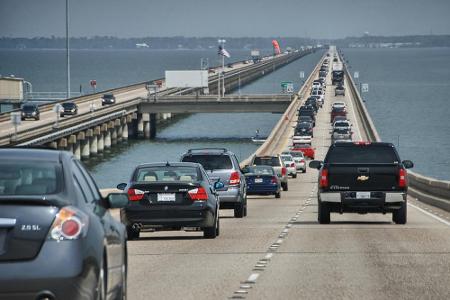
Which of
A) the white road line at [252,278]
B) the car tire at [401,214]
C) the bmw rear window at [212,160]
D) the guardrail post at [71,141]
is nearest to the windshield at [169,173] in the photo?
the car tire at [401,214]

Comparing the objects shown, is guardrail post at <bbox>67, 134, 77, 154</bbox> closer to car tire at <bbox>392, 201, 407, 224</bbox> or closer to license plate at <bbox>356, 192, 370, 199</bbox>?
car tire at <bbox>392, 201, 407, 224</bbox>

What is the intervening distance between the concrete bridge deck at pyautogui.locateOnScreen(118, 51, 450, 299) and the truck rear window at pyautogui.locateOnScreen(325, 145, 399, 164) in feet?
4.22

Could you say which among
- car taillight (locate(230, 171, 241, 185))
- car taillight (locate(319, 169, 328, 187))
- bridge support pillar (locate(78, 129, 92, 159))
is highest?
car taillight (locate(319, 169, 328, 187))

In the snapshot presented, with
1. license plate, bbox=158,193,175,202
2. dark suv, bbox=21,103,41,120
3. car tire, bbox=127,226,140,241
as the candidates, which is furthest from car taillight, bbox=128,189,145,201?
dark suv, bbox=21,103,41,120

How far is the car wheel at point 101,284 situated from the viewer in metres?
9.48

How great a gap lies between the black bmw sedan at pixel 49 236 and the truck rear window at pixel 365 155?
18386 mm

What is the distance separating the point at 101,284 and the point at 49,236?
2.09 ft

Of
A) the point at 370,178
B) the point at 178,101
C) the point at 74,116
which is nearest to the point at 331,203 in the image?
the point at 370,178

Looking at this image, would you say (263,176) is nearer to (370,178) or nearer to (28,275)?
(370,178)

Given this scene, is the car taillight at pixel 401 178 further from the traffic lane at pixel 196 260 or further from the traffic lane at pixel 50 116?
the traffic lane at pixel 50 116

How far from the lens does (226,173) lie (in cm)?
3156

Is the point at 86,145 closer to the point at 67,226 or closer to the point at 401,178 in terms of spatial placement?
the point at 401,178

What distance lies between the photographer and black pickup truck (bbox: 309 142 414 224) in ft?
90.1

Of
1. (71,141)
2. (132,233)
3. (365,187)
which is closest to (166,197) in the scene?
(132,233)
